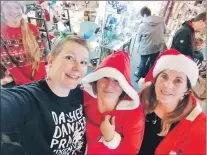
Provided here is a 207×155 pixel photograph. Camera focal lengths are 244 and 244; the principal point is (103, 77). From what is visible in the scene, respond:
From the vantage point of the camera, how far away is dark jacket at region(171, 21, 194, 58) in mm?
721

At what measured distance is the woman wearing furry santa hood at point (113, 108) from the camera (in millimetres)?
700

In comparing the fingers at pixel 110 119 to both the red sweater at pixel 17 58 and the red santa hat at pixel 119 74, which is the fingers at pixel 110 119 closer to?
the red santa hat at pixel 119 74

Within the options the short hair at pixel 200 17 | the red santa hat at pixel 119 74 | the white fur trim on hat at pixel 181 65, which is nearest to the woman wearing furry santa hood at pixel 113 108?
the red santa hat at pixel 119 74

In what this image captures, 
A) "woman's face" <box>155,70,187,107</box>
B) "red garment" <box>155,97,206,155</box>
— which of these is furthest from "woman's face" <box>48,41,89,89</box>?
"red garment" <box>155,97,206,155</box>

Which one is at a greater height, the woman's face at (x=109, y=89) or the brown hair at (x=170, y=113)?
the woman's face at (x=109, y=89)

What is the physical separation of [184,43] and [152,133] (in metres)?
0.29

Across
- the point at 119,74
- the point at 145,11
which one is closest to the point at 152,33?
the point at 145,11

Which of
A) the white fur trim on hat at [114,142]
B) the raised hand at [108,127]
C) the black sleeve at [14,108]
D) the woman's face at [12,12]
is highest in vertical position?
the woman's face at [12,12]

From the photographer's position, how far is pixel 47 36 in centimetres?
66

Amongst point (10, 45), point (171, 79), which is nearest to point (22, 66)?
point (10, 45)

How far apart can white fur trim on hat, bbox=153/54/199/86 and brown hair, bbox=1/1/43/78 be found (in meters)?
0.35

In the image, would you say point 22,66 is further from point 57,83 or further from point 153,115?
point 153,115

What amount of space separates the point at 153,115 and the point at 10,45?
460 millimetres

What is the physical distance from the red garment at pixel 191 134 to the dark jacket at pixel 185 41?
17 centimetres
